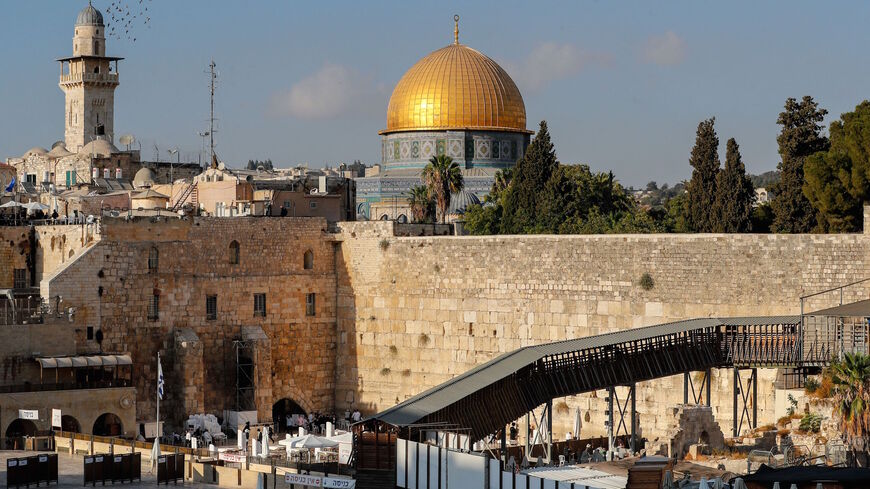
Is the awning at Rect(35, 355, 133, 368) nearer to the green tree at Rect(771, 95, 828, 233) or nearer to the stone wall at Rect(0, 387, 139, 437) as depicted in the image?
the stone wall at Rect(0, 387, 139, 437)

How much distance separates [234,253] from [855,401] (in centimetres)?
1838

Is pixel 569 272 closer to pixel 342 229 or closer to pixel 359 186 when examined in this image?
pixel 342 229

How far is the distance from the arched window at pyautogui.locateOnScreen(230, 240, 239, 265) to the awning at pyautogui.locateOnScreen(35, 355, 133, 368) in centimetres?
391

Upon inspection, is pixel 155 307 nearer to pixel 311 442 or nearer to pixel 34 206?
pixel 34 206

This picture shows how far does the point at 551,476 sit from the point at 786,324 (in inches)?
371

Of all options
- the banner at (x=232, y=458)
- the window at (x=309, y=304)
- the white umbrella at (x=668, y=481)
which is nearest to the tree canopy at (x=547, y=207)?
the window at (x=309, y=304)

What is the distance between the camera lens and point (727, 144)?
4012 centimetres

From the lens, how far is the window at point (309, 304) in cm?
4234

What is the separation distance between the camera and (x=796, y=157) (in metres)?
39.7

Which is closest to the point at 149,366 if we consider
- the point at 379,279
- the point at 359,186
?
the point at 379,279

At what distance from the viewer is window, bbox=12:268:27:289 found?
4188 centimetres

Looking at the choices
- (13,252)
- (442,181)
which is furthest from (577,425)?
(442,181)

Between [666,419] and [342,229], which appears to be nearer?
[666,419]

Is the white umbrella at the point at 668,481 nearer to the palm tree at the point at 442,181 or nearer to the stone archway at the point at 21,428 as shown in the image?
the stone archway at the point at 21,428
